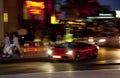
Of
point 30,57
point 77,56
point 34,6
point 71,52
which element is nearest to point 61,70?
point 71,52

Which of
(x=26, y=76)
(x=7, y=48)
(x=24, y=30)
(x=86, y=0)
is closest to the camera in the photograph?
(x=26, y=76)

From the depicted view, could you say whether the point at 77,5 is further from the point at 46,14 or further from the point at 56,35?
the point at 56,35

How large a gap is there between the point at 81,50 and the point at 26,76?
9805 millimetres

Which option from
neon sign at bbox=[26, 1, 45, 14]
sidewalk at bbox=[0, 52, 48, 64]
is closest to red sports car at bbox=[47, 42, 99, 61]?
sidewalk at bbox=[0, 52, 48, 64]

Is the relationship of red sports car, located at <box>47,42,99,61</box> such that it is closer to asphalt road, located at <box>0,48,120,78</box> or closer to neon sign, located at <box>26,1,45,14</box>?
asphalt road, located at <box>0,48,120,78</box>

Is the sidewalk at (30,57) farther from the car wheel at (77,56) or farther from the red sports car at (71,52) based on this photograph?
the car wheel at (77,56)

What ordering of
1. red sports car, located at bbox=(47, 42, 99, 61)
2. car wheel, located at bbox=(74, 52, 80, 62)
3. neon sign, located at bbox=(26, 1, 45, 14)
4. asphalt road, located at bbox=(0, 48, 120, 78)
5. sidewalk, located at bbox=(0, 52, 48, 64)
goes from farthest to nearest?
neon sign, located at bbox=(26, 1, 45, 14) → sidewalk, located at bbox=(0, 52, 48, 64) → car wheel, located at bbox=(74, 52, 80, 62) → red sports car, located at bbox=(47, 42, 99, 61) → asphalt road, located at bbox=(0, 48, 120, 78)

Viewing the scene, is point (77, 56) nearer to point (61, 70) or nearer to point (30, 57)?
point (30, 57)

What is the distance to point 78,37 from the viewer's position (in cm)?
4209

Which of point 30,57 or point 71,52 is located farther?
point 30,57

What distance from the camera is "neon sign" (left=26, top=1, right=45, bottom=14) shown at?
42.9 meters

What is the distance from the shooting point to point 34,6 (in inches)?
1711

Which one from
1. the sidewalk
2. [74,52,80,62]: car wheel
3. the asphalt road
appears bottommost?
the sidewalk

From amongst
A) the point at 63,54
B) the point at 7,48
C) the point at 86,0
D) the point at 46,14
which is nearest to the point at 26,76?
the point at 63,54
